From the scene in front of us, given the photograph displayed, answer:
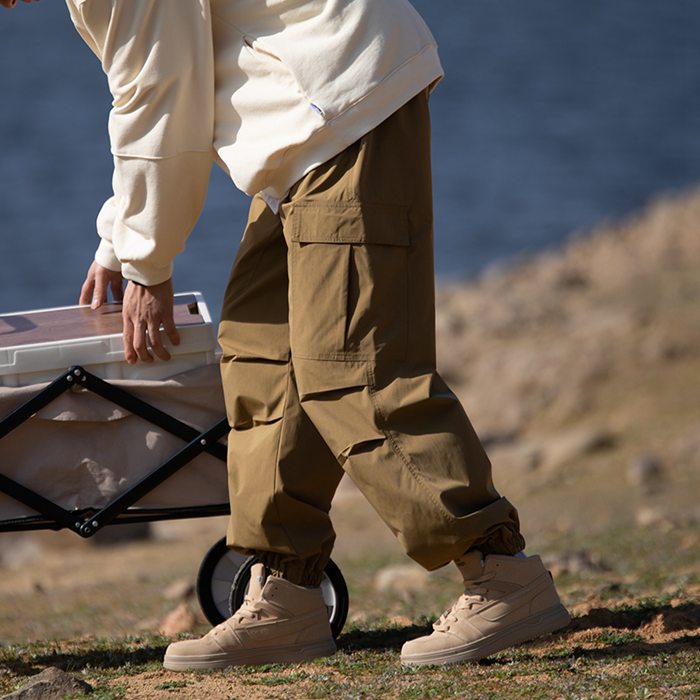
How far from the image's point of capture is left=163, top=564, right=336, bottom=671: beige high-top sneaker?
3734 mm

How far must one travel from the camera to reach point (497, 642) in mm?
3574

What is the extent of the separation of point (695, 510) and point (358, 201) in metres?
4.34

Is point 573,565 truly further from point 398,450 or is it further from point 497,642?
point 398,450

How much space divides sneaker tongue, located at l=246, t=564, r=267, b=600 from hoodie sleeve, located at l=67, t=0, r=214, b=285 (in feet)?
2.72

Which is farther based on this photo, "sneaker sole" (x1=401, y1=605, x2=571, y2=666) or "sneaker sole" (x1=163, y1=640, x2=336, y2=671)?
"sneaker sole" (x1=163, y1=640, x2=336, y2=671)

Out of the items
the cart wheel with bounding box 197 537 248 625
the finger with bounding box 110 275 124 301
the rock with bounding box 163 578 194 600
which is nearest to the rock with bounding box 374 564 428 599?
the rock with bounding box 163 578 194 600

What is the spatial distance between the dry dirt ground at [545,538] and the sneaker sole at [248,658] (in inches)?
1.5

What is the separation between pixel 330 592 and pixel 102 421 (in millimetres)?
831

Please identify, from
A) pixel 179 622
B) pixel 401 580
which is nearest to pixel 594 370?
pixel 401 580

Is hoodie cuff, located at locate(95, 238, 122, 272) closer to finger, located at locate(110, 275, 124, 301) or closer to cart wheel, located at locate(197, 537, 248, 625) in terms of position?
finger, located at locate(110, 275, 124, 301)

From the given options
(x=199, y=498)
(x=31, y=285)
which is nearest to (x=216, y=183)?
(x=31, y=285)

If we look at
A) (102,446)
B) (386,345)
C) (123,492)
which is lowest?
(123,492)

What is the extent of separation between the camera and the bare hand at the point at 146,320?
12.0 ft

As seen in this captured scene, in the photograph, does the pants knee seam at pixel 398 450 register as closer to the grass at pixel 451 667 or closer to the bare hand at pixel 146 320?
the grass at pixel 451 667
